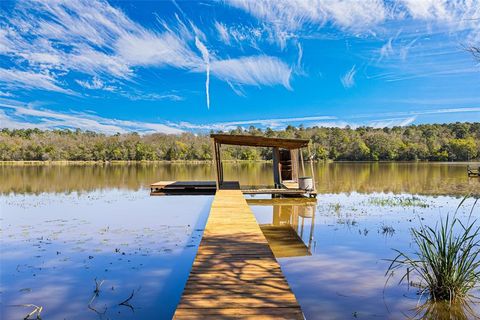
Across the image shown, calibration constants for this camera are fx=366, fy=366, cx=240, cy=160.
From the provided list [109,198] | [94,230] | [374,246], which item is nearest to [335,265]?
[374,246]

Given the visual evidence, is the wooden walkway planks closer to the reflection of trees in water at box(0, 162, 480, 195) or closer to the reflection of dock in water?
the reflection of dock in water

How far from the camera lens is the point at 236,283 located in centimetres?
416

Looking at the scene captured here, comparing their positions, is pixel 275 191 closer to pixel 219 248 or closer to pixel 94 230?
pixel 94 230

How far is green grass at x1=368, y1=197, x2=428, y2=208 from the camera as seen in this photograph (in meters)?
14.3

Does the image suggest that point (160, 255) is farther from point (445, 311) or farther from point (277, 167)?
point (277, 167)

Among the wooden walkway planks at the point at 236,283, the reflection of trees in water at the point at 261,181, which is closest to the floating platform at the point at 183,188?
the reflection of trees in water at the point at 261,181

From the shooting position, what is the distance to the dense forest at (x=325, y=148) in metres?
70.1

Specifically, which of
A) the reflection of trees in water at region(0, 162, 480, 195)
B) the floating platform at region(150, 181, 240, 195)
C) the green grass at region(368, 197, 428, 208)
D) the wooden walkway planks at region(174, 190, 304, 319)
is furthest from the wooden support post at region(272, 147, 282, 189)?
the wooden walkway planks at region(174, 190, 304, 319)

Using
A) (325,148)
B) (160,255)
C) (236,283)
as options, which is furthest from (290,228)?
(325,148)

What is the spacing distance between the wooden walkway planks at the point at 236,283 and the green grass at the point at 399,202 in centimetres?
962

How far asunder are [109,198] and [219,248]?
1223cm

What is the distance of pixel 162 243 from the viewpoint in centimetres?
844

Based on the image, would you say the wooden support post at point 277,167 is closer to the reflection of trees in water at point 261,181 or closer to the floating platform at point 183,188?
the floating platform at point 183,188

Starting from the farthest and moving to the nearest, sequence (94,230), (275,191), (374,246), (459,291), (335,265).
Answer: (275,191)
(94,230)
(374,246)
(335,265)
(459,291)
